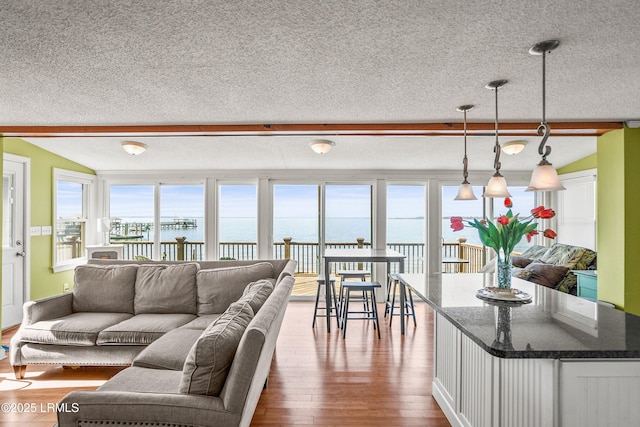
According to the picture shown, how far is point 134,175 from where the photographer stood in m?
5.83

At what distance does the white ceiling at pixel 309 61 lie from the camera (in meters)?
1.65

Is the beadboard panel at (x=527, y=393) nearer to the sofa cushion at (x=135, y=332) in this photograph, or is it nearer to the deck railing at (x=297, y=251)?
the sofa cushion at (x=135, y=332)

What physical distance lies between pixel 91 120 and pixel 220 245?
291cm

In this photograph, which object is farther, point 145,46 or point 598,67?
point 598,67

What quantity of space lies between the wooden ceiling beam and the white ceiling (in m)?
0.10

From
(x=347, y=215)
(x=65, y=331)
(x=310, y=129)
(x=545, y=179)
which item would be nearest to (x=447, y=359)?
(x=545, y=179)

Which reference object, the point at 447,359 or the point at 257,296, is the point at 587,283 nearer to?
the point at 447,359

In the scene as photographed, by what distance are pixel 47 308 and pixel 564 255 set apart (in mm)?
5745

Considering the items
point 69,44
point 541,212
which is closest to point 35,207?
point 69,44

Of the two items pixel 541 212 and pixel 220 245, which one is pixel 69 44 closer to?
pixel 541 212

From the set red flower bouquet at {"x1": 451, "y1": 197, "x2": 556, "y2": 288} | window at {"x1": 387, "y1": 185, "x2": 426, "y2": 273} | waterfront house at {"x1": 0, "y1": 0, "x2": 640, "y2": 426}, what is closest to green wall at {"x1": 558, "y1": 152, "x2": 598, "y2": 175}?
waterfront house at {"x1": 0, "y1": 0, "x2": 640, "y2": 426}

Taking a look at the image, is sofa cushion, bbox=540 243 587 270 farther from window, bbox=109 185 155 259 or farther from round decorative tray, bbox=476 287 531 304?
window, bbox=109 185 155 259

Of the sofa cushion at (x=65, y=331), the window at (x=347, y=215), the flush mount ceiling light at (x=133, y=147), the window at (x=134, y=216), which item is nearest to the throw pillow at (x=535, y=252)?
the window at (x=347, y=215)

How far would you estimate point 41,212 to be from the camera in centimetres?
482
